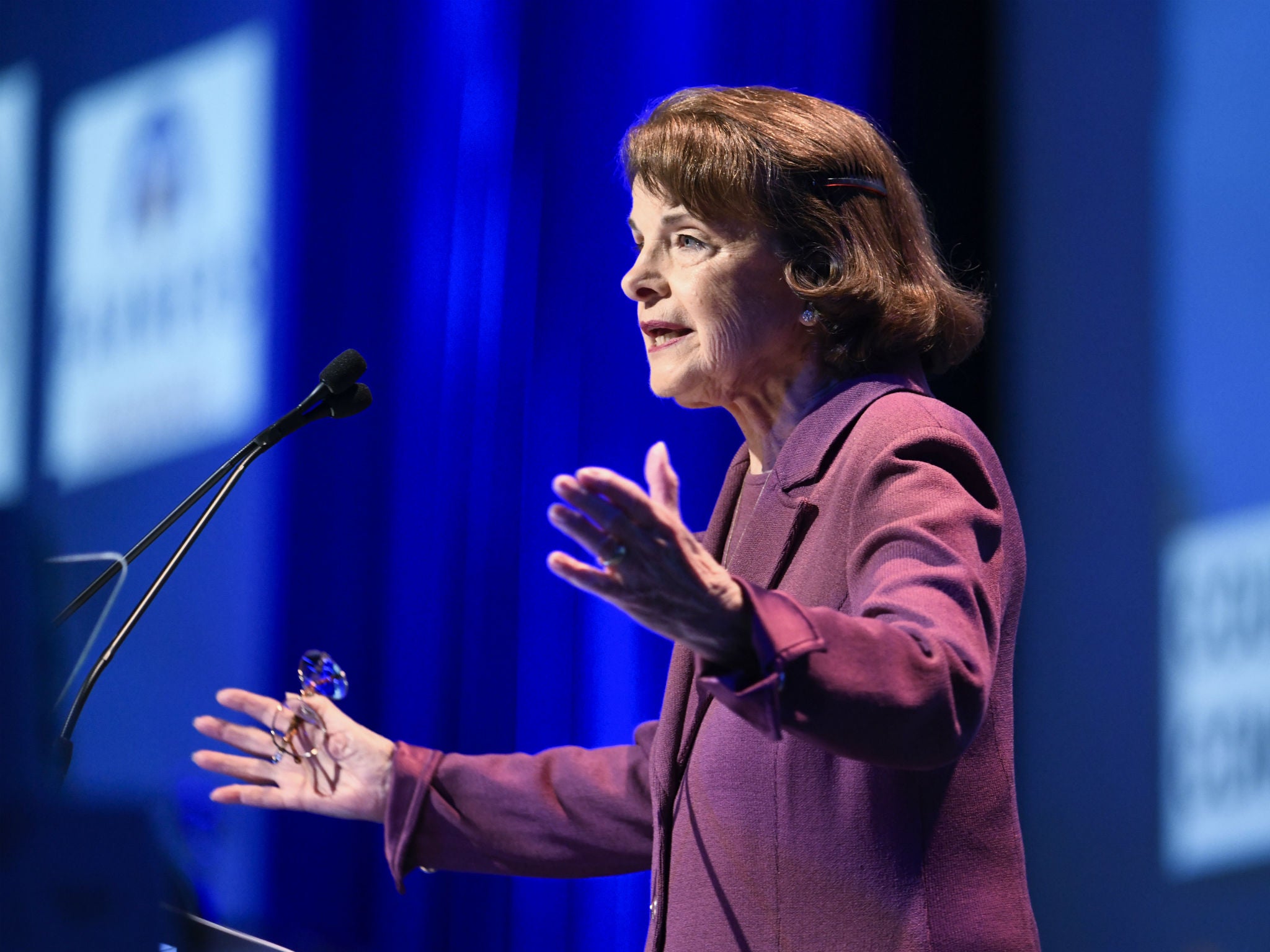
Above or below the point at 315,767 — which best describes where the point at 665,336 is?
above

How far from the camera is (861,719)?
0.92 meters

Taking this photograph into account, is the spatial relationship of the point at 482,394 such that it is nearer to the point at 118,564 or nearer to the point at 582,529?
the point at 118,564

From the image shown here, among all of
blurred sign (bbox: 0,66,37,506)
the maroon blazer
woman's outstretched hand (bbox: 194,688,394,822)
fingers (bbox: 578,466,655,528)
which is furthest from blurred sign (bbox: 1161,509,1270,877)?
blurred sign (bbox: 0,66,37,506)

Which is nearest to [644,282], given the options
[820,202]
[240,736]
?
[820,202]

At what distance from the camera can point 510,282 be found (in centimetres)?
249

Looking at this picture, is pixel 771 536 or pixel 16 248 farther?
pixel 16 248

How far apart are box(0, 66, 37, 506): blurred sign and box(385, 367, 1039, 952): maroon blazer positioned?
212cm

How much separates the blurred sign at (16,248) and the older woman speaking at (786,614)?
164 centimetres

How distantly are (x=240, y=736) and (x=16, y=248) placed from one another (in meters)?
1.80

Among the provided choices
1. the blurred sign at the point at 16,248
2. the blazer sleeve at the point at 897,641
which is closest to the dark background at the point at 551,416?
the blurred sign at the point at 16,248

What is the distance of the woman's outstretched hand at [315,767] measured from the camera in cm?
163

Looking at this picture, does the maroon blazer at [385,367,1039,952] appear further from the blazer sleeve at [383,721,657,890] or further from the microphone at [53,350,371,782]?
the microphone at [53,350,371,782]

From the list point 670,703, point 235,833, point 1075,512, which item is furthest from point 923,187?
point 235,833

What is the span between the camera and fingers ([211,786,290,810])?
63.6 inches
